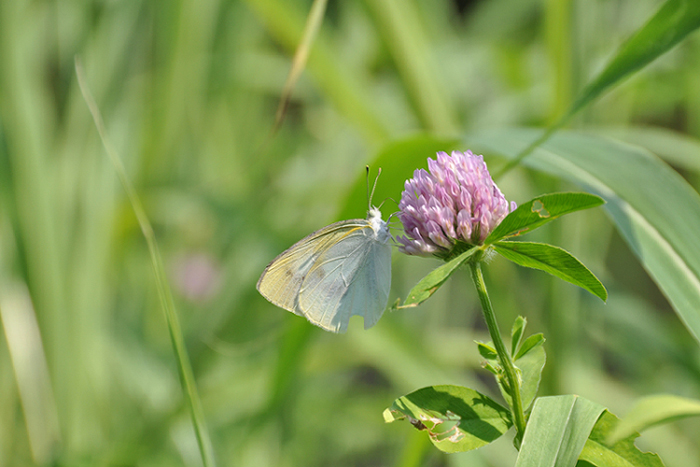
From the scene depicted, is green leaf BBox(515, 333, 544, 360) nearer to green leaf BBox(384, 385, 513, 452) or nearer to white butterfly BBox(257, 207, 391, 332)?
green leaf BBox(384, 385, 513, 452)

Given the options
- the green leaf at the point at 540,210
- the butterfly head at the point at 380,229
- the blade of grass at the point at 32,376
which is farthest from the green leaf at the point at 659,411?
the blade of grass at the point at 32,376

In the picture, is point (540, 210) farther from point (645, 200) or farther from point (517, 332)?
point (645, 200)

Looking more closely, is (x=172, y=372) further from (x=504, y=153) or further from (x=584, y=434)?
(x=584, y=434)

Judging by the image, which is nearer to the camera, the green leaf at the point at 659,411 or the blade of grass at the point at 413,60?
the green leaf at the point at 659,411

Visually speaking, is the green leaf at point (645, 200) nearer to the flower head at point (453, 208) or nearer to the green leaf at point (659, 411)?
the green leaf at point (659, 411)

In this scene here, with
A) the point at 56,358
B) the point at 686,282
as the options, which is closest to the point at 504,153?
the point at 686,282

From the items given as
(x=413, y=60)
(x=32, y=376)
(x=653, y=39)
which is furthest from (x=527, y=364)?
(x=32, y=376)
